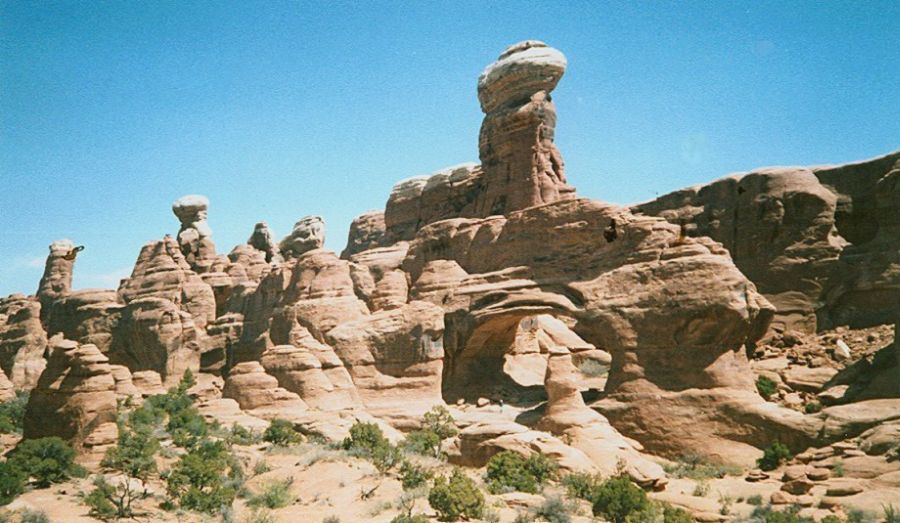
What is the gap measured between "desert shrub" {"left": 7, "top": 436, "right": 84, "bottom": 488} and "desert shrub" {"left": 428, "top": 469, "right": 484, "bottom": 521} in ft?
31.1

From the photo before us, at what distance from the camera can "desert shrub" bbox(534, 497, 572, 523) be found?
14.4 meters

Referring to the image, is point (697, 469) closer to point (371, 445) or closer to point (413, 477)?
point (413, 477)

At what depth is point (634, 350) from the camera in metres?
23.9

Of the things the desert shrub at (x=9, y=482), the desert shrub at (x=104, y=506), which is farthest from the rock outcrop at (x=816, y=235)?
the desert shrub at (x=9, y=482)

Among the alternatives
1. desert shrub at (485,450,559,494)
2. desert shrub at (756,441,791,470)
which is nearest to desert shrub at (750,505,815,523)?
desert shrub at (756,441,791,470)

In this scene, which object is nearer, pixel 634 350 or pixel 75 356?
pixel 75 356

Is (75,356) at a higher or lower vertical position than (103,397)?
higher

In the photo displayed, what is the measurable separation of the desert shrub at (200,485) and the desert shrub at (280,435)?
4080 mm

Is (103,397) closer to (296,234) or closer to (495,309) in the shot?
(495,309)

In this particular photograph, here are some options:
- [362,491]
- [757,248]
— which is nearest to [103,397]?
[362,491]

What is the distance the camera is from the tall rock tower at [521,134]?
139 feet

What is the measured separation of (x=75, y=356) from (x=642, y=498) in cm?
1631

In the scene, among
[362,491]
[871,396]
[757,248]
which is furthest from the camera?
[757,248]

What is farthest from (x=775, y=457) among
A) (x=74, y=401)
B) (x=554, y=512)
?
(x=74, y=401)
